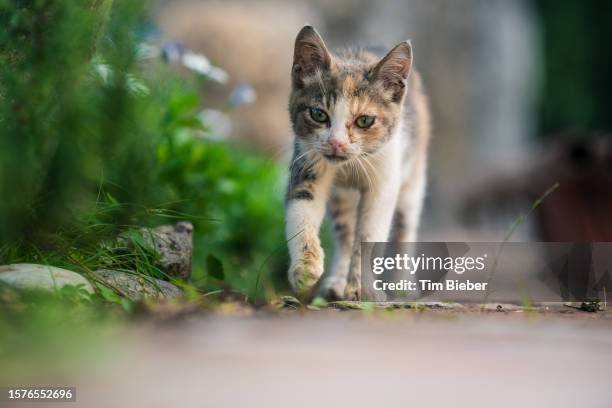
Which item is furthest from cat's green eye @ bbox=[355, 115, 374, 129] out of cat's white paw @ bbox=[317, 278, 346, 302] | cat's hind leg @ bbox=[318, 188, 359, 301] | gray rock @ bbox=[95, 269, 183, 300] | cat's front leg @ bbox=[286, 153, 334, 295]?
gray rock @ bbox=[95, 269, 183, 300]

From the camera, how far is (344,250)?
156 inches

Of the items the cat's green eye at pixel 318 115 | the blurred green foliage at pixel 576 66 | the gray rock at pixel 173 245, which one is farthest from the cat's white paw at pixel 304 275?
the blurred green foliage at pixel 576 66

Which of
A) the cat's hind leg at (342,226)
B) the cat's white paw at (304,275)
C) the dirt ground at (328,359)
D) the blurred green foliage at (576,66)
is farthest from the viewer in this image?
the blurred green foliage at (576,66)

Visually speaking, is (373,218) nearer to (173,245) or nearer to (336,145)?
(336,145)

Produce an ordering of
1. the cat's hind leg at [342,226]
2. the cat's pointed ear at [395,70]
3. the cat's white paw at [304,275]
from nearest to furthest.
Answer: the cat's white paw at [304,275], the cat's pointed ear at [395,70], the cat's hind leg at [342,226]

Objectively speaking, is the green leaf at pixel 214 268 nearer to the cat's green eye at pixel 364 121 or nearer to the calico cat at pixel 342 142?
the calico cat at pixel 342 142

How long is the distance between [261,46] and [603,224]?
5768mm

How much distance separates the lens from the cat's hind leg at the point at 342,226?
3859 mm

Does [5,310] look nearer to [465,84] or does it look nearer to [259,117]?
[259,117]

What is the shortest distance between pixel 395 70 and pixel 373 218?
69 cm

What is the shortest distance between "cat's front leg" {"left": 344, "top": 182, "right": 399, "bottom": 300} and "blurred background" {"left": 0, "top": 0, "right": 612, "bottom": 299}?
1.35ft

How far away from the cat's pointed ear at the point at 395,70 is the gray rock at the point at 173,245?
114 cm

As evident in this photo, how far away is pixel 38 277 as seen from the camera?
237 cm

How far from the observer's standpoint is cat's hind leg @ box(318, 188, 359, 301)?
3.86 meters
